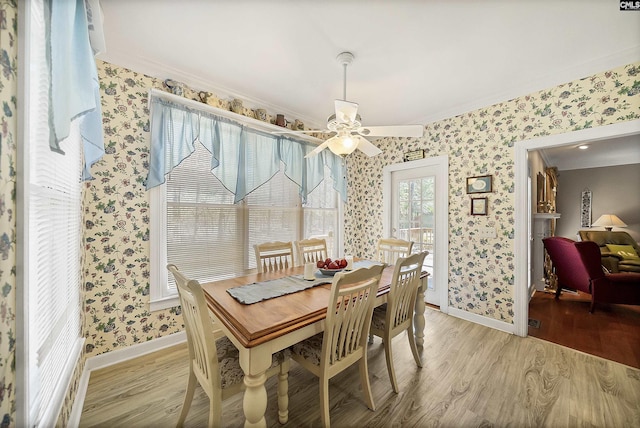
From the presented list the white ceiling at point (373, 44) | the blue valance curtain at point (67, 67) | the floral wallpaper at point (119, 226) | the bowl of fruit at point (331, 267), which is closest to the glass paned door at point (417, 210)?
the white ceiling at point (373, 44)

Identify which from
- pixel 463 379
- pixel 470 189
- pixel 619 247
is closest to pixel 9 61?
pixel 463 379

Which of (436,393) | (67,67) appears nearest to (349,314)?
(436,393)

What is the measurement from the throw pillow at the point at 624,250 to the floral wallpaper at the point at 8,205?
23.9ft

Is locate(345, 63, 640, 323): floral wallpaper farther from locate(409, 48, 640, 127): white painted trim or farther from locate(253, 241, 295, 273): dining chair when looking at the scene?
locate(253, 241, 295, 273): dining chair

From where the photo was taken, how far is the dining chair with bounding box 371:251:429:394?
171 cm

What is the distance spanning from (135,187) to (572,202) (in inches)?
325

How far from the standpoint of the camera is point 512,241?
264cm

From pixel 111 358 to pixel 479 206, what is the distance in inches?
158

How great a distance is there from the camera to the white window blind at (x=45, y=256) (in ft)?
2.89

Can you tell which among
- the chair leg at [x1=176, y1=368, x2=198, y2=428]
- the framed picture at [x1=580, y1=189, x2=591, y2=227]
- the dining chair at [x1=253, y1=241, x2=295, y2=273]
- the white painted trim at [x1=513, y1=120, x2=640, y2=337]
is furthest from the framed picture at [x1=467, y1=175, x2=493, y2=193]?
the framed picture at [x1=580, y1=189, x2=591, y2=227]

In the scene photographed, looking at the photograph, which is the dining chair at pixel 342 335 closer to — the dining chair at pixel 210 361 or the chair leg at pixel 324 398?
the chair leg at pixel 324 398

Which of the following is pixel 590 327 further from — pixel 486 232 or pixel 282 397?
pixel 282 397

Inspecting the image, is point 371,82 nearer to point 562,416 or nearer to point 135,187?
point 135,187

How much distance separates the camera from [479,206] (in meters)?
2.88
